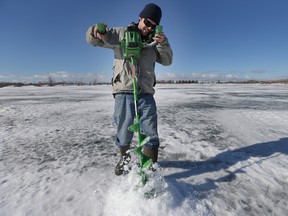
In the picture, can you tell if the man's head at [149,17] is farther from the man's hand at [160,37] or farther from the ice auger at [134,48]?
the man's hand at [160,37]

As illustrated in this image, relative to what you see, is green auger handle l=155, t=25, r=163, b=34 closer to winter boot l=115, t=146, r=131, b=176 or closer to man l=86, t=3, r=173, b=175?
man l=86, t=3, r=173, b=175

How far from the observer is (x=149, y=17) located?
2.25 metres

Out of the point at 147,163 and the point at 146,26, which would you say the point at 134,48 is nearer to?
the point at 146,26

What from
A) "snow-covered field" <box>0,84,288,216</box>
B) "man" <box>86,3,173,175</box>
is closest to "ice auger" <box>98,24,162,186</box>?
"man" <box>86,3,173,175</box>

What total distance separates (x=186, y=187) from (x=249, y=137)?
2511 mm

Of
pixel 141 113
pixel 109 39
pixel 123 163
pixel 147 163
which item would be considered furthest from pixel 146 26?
pixel 123 163

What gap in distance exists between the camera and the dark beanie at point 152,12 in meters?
2.24

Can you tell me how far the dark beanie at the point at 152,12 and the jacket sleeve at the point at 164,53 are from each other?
0.27m

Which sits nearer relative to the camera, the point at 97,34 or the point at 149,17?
the point at 97,34

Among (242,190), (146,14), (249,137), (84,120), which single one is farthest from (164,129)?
(146,14)

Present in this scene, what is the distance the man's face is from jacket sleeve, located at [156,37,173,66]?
0.19 meters

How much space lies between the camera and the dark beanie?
2.24 metres

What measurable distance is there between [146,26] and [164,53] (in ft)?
1.05

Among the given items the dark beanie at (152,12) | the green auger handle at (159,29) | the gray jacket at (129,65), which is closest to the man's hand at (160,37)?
the green auger handle at (159,29)
